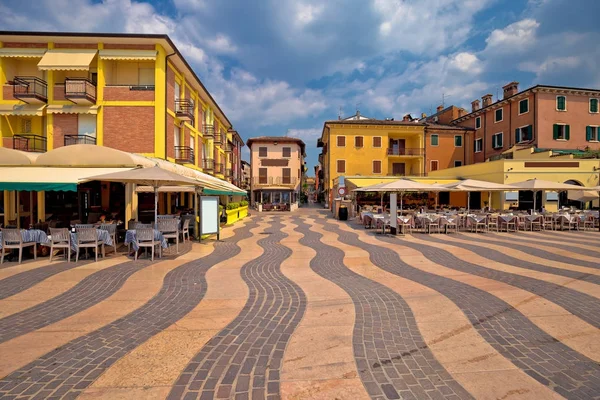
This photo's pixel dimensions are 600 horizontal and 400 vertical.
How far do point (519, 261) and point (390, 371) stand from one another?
6.79m

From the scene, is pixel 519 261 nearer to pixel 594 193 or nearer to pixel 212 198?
pixel 212 198

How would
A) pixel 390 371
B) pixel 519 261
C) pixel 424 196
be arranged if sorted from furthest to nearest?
pixel 424 196 → pixel 519 261 → pixel 390 371

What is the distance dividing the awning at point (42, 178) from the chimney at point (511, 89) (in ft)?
118

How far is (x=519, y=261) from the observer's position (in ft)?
25.1

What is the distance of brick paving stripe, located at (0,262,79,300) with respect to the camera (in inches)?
211

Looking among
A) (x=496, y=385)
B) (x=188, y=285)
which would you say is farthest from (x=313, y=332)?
(x=188, y=285)

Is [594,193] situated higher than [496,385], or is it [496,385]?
[594,193]

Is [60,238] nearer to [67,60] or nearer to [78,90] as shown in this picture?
[78,90]

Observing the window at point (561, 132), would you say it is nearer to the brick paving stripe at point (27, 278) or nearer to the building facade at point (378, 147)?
the building facade at point (378, 147)

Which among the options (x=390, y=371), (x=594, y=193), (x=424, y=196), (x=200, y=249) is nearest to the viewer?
(x=390, y=371)

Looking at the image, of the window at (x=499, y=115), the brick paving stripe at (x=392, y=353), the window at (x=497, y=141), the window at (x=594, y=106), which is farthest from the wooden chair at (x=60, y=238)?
the window at (x=594, y=106)

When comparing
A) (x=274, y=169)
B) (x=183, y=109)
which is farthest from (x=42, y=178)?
(x=274, y=169)

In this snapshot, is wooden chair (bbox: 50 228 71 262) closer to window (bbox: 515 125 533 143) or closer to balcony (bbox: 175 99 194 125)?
balcony (bbox: 175 99 194 125)

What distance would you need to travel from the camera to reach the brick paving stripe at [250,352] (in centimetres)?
266
